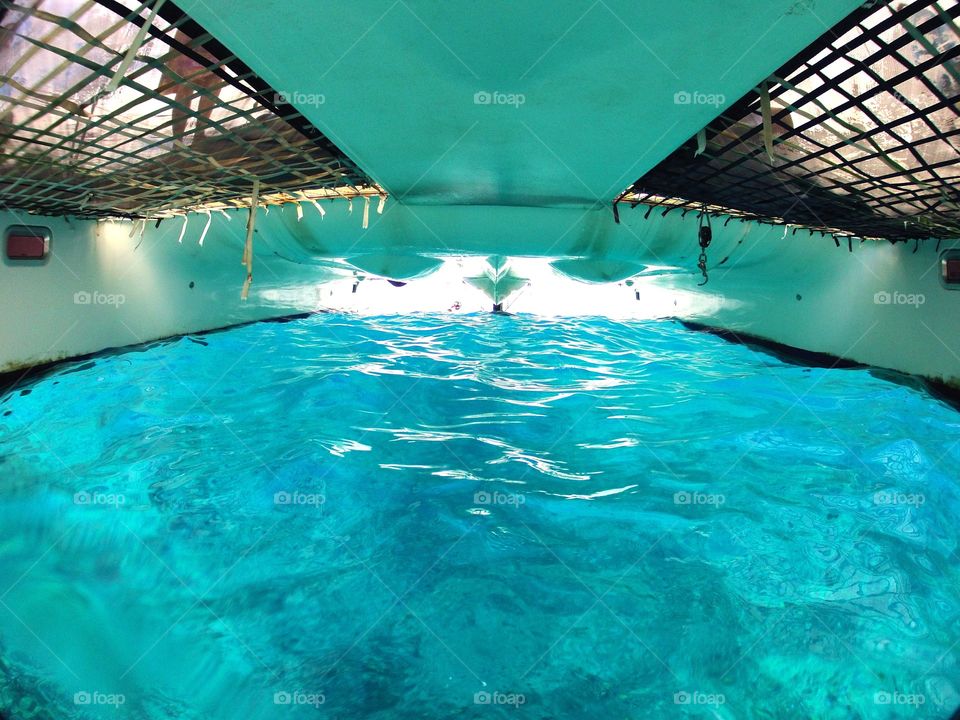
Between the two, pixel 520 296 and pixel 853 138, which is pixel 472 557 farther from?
pixel 520 296

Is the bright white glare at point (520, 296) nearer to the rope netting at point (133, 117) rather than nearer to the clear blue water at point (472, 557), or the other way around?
the rope netting at point (133, 117)

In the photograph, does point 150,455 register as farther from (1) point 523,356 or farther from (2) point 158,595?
(1) point 523,356

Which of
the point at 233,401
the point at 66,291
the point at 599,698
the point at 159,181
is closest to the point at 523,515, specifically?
the point at 599,698

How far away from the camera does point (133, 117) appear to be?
3205mm

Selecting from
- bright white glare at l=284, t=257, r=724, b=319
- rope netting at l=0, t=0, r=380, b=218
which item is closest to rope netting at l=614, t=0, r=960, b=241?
rope netting at l=0, t=0, r=380, b=218

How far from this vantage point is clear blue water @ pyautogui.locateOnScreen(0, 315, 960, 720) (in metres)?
2.15

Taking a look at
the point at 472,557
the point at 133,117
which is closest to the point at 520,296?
the point at 133,117

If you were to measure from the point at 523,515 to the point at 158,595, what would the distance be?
2.12 metres

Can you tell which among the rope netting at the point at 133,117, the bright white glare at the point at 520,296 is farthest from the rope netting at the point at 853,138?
the bright white glare at the point at 520,296

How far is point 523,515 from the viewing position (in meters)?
3.19

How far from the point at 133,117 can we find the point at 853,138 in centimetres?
474

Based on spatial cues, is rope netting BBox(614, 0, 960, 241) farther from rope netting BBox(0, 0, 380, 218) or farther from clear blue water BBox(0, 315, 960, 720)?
rope netting BBox(0, 0, 380, 218)

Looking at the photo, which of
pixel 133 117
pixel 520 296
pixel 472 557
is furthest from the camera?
pixel 520 296

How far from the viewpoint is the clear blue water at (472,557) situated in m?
2.15
